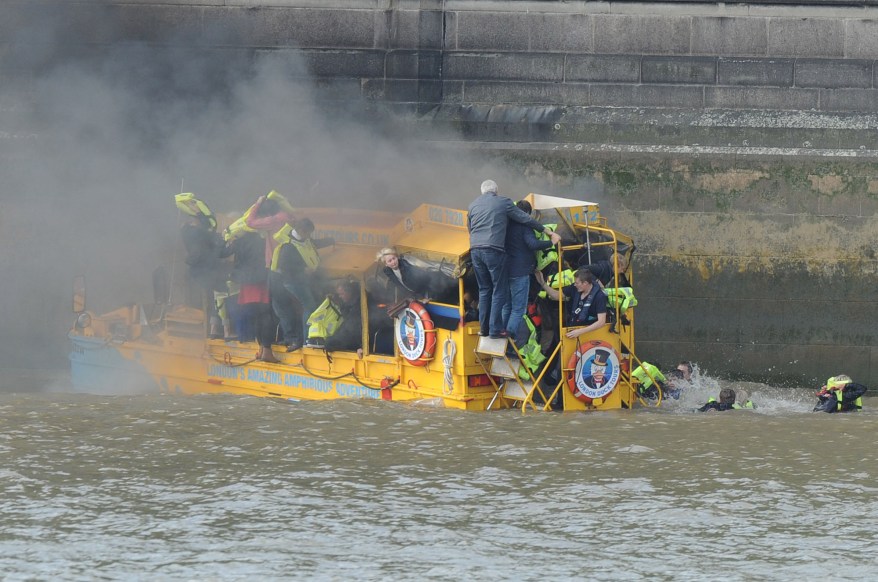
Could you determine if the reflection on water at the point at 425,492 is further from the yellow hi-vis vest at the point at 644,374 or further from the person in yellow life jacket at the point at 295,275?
the person in yellow life jacket at the point at 295,275

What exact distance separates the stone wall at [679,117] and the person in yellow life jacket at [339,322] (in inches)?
137

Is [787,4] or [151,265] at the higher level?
[787,4]

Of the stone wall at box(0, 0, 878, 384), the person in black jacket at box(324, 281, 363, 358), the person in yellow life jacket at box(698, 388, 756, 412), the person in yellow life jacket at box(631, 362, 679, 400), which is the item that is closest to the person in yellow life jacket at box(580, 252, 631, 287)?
the person in yellow life jacket at box(631, 362, 679, 400)

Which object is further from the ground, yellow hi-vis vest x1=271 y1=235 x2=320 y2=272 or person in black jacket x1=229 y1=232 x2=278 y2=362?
yellow hi-vis vest x1=271 y1=235 x2=320 y2=272

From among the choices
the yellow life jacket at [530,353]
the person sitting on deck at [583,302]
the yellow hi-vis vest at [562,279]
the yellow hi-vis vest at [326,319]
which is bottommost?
the yellow life jacket at [530,353]

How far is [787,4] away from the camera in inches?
575

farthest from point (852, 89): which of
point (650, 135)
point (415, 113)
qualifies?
point (415, 113)

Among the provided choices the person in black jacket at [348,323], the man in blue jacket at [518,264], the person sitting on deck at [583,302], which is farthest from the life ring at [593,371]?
the person in black jacket at [348,323]

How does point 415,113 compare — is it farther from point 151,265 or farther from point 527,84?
point 151,265

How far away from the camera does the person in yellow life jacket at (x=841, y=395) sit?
39.3ft

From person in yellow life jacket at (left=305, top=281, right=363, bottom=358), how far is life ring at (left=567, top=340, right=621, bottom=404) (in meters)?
2.01

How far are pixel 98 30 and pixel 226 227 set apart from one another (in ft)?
12.1

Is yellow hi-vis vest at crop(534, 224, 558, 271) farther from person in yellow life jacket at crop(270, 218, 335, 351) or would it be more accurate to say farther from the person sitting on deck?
person in yellow life jacket at crop(270, 218, 335, 351)

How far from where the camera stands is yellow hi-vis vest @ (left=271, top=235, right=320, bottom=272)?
39.2 ft
